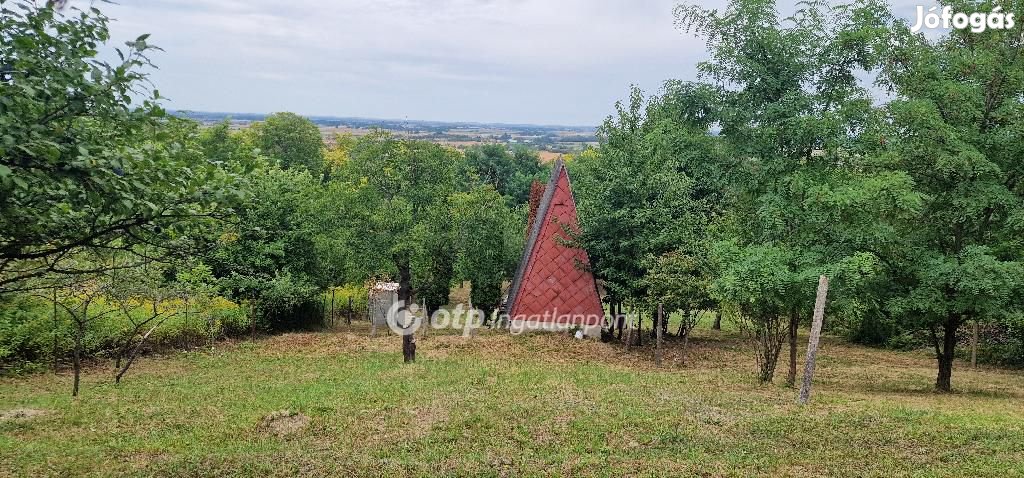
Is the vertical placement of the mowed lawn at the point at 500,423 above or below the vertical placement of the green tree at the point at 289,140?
below

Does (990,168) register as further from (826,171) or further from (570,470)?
(570,470)

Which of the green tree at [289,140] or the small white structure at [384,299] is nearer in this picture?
the small white structure at [384,299]

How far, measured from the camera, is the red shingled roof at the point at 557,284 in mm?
26281

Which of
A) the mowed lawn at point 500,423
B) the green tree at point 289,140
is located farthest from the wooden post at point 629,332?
the green tree at point 289,140

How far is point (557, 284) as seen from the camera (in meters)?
26.3

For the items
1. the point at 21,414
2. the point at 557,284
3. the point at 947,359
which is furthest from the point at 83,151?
the point at 557,284

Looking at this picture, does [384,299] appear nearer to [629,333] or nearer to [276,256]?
[276,256]

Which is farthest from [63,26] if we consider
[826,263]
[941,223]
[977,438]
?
[941,223]

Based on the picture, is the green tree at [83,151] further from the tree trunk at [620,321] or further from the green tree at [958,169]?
the tree trunk at [620,321]

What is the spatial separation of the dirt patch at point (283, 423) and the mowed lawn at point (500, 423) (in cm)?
11

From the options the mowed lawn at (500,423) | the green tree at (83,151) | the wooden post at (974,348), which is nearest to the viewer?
the green tree at (83,151)

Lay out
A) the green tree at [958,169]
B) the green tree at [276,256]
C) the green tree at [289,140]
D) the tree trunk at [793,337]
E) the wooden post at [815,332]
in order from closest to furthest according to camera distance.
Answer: the wooden post at [815,332] → the green tree at [958,169] → the tree trunk at [793,337] → the green tree at [276,256] → the green tree at [289,140]

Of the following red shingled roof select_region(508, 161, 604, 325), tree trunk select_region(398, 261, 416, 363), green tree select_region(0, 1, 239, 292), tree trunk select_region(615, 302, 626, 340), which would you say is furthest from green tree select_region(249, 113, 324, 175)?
green tree select_region(0, 1, 239, 292)

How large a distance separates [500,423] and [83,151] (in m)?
7.94
